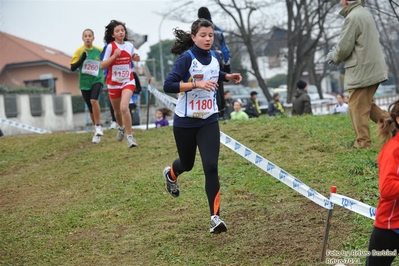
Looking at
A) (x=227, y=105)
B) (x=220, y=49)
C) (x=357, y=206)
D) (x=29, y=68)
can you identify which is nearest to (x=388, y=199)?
(x=357, y=206)

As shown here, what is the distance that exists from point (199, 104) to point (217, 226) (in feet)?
3.97

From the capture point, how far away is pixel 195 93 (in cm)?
639

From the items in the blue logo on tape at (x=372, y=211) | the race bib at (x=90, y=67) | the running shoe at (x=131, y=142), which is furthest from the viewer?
the race bib at (x=90, y=67)

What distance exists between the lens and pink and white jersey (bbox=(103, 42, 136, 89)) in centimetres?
1091

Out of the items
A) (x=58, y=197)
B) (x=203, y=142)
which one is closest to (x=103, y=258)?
(x=203, y=142)

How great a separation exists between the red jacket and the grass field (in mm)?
1369

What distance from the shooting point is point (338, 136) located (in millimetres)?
10367

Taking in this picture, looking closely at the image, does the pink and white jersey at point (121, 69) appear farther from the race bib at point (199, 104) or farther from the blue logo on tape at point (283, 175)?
the blue logo on tape at point (283, 175)

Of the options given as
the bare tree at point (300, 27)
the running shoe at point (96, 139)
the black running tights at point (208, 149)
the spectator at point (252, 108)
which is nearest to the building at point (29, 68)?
the bare tree at point (300, 27)

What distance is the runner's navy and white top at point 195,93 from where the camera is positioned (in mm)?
6352

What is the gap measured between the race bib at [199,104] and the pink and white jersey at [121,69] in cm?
474

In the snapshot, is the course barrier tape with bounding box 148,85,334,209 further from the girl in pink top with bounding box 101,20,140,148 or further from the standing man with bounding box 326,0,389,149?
the girl in pink top with bounding box 101,20,140,148

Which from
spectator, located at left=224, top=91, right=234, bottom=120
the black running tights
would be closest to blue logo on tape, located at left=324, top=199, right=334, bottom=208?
the black running tights

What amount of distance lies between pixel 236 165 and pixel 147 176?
127 cm
